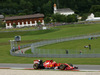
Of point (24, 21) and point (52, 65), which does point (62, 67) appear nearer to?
point (52, 65)

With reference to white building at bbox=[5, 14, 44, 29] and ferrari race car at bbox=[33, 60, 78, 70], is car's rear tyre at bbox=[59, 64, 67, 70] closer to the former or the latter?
ferrari race car at bbox=[33, 60, 78, 70]

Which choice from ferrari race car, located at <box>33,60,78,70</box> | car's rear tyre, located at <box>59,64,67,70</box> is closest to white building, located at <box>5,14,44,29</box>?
ferrari race car, located at <box>33,60,78,70</box>

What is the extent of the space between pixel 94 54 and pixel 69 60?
497 cm

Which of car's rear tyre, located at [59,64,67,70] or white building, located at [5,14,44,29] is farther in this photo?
white building, located at [5,14,44,29]

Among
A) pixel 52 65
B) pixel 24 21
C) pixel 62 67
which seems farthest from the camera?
pixel 24 21

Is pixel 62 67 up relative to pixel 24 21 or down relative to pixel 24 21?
up

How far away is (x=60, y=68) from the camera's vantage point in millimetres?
35938

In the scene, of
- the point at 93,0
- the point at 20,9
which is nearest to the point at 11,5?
the point at 20,9

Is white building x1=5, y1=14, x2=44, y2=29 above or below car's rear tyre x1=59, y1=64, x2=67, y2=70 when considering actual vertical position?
below

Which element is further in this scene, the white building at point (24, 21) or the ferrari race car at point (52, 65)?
the white building at point (24, 21)

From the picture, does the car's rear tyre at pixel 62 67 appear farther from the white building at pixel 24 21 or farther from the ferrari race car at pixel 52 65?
the white building at pixel 24 21

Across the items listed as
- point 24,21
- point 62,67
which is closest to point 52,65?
point 62,67

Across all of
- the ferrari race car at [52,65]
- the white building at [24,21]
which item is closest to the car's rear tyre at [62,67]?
the ferrari race car at [52,65]

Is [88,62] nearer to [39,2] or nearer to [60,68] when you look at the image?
[60,68]
